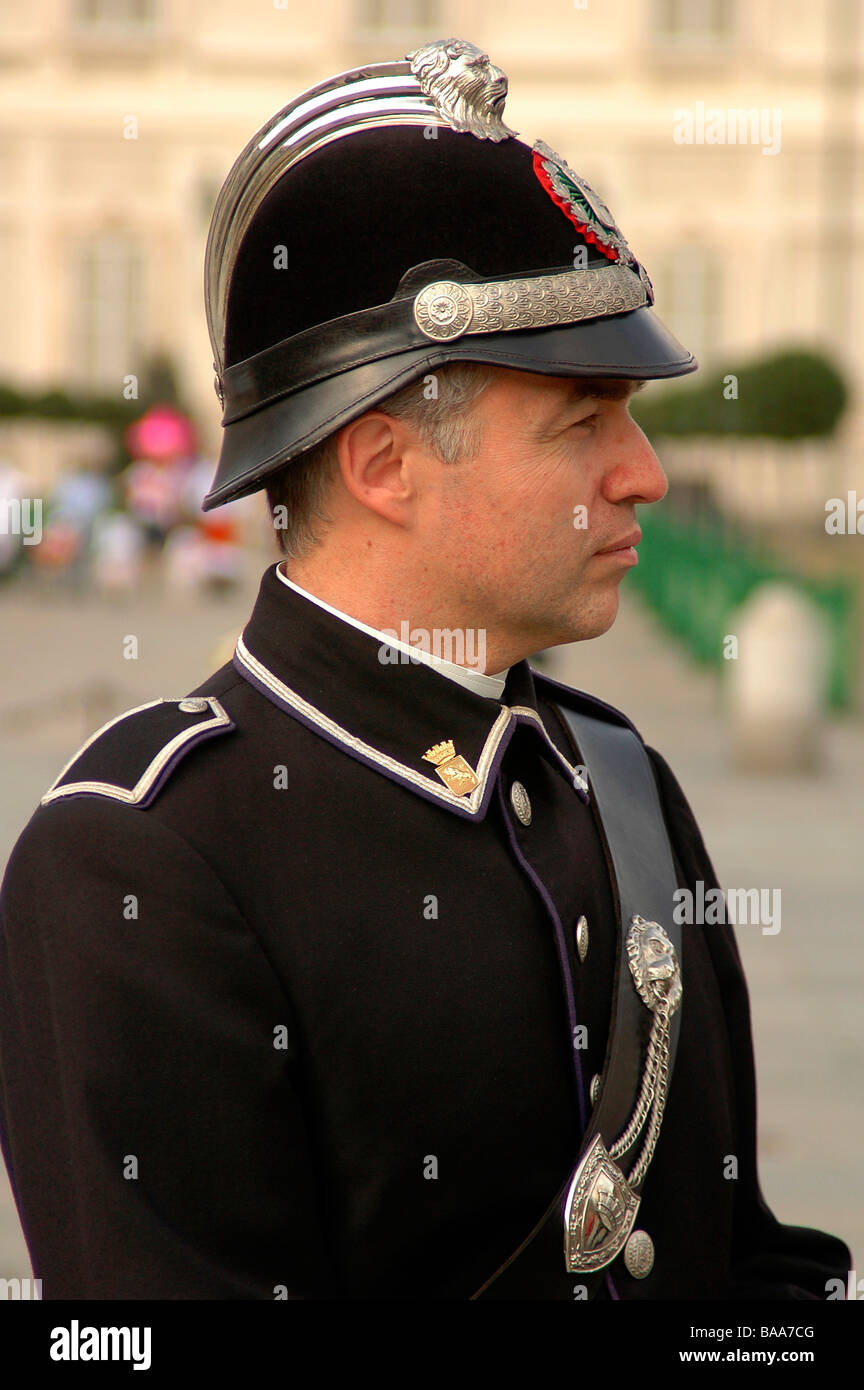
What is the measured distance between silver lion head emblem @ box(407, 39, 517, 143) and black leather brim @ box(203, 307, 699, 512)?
22 cm

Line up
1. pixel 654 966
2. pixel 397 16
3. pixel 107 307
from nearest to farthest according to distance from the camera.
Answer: pixel 654 966 < pixel 107 307 < pixel 397 16

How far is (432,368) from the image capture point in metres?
1.69

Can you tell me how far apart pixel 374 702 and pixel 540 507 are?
25 centimetres

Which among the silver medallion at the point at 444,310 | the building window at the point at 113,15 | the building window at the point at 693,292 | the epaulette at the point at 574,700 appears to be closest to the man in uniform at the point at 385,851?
the silver medallion at the point at 444,310

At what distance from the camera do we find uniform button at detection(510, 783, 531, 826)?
72.3 inches

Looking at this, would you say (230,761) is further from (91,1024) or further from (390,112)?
(390,112)

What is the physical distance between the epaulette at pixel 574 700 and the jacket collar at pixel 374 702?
0.98 ft

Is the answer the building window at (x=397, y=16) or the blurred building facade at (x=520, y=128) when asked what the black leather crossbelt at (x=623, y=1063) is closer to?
the blurred building facade at (x=520, y=128)

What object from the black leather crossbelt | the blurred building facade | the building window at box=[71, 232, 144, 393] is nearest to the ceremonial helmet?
the black leather crossbelt

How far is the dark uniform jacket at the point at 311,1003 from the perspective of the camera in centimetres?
154

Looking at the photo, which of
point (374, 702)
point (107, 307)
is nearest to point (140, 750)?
point (374, 702)

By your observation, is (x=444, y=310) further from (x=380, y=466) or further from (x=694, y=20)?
(x=694, y=20)

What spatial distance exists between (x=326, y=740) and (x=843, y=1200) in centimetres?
328
